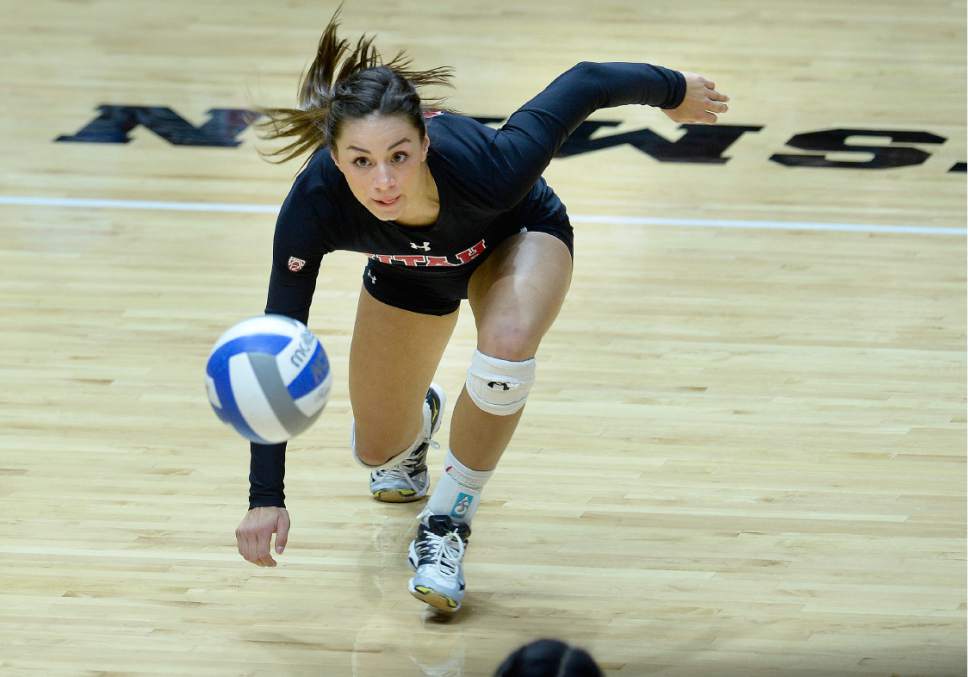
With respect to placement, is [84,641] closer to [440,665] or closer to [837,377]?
[440,665]

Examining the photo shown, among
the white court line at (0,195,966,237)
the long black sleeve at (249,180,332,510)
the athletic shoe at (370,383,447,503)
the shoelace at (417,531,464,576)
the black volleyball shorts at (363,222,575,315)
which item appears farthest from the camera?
the white court line at (0,195,966,237)

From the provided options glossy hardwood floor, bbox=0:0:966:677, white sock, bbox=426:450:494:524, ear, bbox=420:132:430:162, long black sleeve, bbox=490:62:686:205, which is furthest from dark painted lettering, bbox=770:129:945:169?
ear, bbox=420:132:430:162

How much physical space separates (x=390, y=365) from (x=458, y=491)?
403 mm

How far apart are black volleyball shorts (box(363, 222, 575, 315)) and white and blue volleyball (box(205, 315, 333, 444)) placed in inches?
26.9

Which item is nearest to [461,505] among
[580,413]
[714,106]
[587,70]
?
[580,413]

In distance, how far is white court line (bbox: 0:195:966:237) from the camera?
5398 mm

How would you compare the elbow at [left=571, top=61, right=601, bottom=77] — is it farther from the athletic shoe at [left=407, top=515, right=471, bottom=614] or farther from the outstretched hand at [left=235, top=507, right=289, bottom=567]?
the outstretched hand at [left=235, top=507, right=289, bottom=567]

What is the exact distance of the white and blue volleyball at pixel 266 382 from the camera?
264cm

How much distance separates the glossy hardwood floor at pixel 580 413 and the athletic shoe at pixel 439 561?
0.08m

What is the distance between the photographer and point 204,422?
4066 millimetres

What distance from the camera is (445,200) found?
309cm

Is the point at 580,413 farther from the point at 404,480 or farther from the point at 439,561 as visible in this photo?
the point at 439,561

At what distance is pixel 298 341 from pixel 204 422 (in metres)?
1.45

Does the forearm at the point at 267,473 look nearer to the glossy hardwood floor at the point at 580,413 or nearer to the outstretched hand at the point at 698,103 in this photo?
the glossy hardwood floor at the point at 580,413
